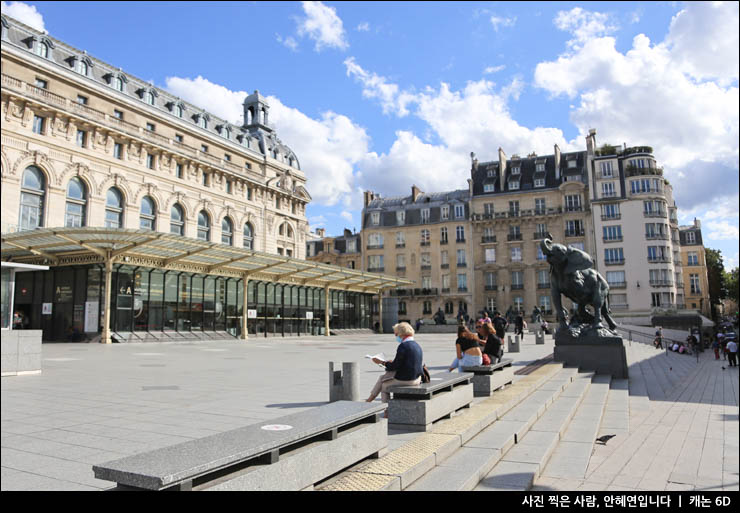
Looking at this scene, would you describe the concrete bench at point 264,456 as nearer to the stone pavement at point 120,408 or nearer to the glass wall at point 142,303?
the stone pavement at point 120,408

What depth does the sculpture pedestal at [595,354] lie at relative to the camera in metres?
13.7

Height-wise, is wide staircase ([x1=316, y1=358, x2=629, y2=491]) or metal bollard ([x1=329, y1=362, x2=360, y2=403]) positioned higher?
metal bollard ([x1=329, y1=362, x2=360, y2=403])

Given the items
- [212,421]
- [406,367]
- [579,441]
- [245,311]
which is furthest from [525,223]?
[212,421]

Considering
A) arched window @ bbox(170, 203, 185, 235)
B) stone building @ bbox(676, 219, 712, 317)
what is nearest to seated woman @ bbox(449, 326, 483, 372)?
arched window @ bbox(170, 203, 185, 235)

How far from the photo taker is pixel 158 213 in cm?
4022

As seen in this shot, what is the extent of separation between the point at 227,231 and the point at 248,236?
10.4 ft

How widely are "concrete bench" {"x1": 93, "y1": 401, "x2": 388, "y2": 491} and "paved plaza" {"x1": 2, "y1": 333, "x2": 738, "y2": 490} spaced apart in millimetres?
1156

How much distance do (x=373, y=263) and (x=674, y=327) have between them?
113 feet

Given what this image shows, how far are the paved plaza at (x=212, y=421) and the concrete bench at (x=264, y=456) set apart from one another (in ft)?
3.79

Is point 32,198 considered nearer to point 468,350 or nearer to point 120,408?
point 120,408

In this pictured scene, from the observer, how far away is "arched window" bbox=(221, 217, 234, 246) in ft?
157

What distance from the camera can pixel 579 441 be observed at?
6.42 meters

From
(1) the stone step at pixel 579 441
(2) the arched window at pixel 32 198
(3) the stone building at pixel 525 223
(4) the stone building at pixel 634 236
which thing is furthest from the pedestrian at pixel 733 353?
(3) the stone building at pixel 525 223

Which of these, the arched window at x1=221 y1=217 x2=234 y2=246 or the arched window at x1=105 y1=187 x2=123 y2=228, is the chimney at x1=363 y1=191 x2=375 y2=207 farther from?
the arched window at x1=105 y1=187 x2=123 y2=228
